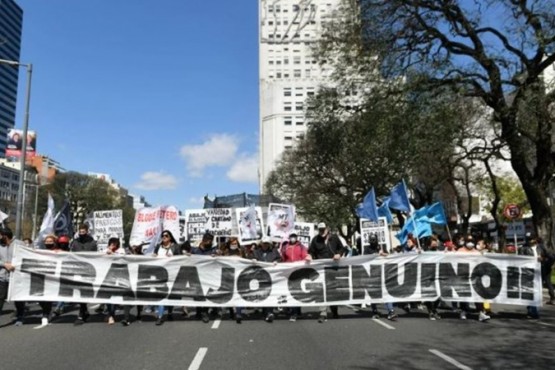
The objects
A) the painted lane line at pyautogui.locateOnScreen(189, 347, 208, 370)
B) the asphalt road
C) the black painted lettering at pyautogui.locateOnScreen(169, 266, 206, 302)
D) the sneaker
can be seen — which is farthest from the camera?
the black painted lettering at pyautogui.locateOnScreen(169, 266, 206, 302)

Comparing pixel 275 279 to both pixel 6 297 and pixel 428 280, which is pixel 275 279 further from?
pixel 6 297

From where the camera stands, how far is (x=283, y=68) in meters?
140

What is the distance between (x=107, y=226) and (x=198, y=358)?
1382 centimetres

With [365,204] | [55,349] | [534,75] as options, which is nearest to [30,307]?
[55,349]

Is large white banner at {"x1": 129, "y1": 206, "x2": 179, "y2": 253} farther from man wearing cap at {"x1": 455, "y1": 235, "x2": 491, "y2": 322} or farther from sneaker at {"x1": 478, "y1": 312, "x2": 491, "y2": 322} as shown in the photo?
sneaker at {"x1": 478, "y1": 312, "x2": 491, "y2": 322}

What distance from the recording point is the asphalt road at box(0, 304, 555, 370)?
7809 mm

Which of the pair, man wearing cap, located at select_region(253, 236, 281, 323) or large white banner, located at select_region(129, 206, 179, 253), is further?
large white banner, located at select_region(129, 206, 179, 253)

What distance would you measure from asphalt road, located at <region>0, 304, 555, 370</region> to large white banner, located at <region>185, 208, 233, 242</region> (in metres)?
8.73

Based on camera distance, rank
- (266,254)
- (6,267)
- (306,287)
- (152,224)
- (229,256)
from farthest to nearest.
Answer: (152,224), (266,254), (229,256), (306,287), (6,267)

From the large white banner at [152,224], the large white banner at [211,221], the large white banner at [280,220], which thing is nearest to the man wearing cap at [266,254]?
the large white banner at [152,224]

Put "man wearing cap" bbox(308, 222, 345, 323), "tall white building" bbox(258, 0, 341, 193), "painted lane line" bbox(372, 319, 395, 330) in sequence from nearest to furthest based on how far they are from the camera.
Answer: "painted lane line" bbox(372, 319, 395, 330) < "man wearing cap" bbox(308, 222, 345, 323) < "tall white building" bbox(258, 0, 341, 193)

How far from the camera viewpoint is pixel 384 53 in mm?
21328

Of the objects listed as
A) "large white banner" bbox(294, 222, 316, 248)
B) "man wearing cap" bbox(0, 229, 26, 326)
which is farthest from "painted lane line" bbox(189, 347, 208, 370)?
"large white banner" bbox(294, 222, 316, 248)

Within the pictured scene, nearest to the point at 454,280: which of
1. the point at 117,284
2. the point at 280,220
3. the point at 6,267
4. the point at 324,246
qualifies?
the point at 324,246
